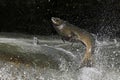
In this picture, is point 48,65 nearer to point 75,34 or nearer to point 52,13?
point 75,34

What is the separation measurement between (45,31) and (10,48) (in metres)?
4.64

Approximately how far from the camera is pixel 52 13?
1227 cm

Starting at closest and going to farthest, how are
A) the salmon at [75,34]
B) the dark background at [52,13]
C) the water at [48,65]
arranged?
1. the salmon at [75,34]
2. the water at [48,65]
3. the dark background at [52,13]

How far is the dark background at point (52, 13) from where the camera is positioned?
39.6 feet

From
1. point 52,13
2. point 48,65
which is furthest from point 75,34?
point 52,13

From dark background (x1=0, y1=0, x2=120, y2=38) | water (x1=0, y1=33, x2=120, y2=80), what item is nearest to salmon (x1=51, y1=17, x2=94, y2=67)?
water (x1=0, y1=33, x2=120, y2=80)

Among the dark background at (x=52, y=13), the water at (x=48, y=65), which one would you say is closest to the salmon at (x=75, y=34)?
the water at (x=48, y=65)

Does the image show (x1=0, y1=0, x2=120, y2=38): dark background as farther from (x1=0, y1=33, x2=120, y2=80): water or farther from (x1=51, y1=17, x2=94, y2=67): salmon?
(x1=51, y1=17, x2=94, y2=67): salmon

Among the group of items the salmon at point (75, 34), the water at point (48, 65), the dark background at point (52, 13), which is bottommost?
the dark background at point (52, 13)

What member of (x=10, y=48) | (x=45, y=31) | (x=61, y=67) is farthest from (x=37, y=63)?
(x=45, y=31)

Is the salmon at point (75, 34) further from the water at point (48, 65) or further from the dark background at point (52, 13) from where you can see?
the dark background at point (52, 13)

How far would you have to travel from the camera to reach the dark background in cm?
1208

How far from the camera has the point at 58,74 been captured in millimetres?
6473

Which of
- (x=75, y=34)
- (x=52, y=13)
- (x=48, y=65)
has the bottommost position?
(x=52, y=13)
